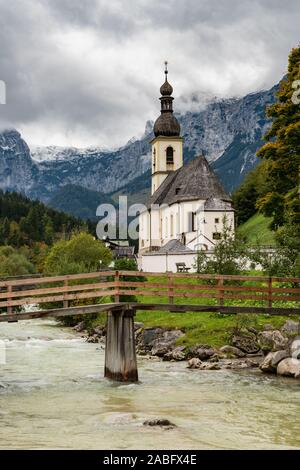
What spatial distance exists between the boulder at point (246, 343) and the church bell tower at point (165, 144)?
272ft

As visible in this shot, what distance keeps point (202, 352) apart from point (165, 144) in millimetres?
87668

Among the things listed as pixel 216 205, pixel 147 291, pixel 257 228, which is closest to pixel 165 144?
pixel 257 228

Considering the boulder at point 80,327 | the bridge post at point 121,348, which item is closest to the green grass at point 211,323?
the bridge post at point 121,348

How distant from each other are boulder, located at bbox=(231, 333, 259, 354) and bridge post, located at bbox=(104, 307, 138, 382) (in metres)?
9.27

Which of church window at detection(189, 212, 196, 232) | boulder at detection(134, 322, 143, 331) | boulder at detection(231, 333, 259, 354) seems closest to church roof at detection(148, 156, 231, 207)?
church window at detection(189, 212, 196, 232)

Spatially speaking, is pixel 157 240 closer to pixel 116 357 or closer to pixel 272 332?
pixel 272 332

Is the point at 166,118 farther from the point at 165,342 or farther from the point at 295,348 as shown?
the point at 295,348

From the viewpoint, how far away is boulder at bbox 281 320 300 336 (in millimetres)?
33688

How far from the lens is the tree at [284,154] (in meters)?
35.4

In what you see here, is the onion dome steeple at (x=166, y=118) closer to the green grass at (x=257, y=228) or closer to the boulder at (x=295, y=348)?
the green grass at (x=257, y=228)

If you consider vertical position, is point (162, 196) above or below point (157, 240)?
above

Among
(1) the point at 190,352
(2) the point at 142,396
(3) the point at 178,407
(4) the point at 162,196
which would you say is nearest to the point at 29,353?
(1) the point at 190,352
